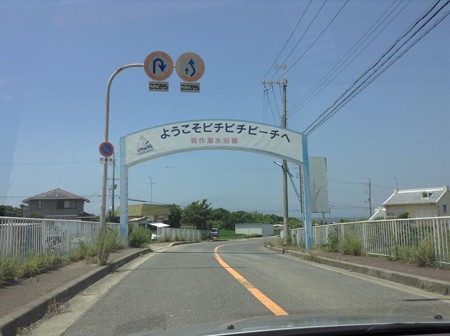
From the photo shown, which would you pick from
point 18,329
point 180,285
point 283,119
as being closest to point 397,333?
point 18,329

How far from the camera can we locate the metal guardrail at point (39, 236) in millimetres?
9741

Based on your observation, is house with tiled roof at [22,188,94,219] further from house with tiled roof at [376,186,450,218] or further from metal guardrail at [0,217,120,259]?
metal guardrail at [0,217,120,259]

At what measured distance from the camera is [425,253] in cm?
1223

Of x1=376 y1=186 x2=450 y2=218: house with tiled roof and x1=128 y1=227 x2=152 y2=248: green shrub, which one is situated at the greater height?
x1=376 y1=186 x2=450 y2=218: house with tiled roof

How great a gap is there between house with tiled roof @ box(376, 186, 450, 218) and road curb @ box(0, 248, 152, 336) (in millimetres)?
52839

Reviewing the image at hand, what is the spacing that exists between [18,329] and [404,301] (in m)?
6.18

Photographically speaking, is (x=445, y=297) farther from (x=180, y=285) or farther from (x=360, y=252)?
(x=360, y=252)

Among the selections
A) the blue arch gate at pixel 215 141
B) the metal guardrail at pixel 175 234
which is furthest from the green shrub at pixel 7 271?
the metal guardrail at pixel 175 234

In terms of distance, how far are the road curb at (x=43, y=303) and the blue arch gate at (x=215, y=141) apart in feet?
43.6

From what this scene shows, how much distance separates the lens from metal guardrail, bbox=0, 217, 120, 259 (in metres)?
9.74

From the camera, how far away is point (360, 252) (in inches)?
674

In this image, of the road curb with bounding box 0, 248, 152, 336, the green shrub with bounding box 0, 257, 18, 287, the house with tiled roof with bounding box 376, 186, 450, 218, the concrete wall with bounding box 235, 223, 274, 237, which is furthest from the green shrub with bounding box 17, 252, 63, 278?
the concrete wall with bounding box 235, 223, 274, 237

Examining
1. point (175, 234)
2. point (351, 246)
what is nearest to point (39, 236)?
point (351, 246)

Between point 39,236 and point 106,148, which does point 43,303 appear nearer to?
point 39,236
